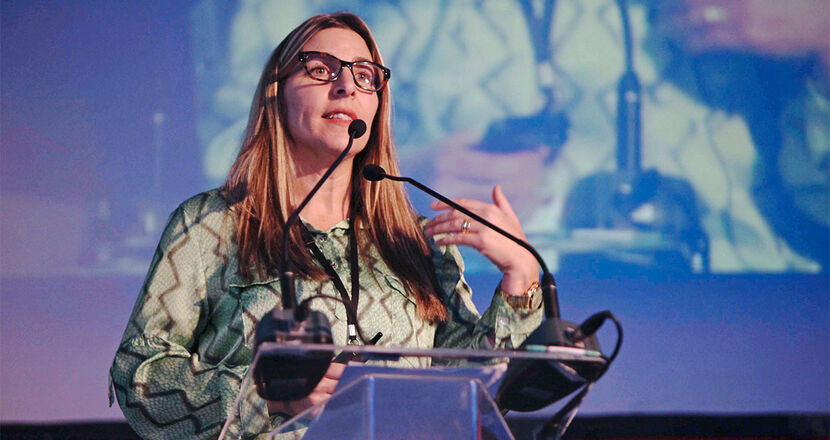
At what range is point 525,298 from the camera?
1523 millimetres

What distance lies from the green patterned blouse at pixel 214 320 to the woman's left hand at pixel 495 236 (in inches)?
2.7

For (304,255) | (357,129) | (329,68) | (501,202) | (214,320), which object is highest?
(329,68)

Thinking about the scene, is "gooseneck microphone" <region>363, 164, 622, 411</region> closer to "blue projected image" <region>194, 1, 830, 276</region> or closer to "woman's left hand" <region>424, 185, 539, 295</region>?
"woman's left hand" <region>424, 185, 539, 295</region>

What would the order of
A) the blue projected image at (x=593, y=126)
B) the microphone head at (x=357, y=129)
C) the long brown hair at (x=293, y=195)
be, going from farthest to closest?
the blue projected image at (x=593, y=126) < the long brown hair at (x=293, y=195) < the microphone head at (x=357, y=129)

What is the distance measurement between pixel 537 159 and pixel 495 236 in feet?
5.57

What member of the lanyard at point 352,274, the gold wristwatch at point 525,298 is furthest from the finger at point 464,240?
the lanyard at point 352,274

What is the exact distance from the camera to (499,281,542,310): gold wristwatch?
60.0 inches

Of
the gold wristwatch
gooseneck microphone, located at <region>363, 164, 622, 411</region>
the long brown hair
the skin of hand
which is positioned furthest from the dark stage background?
the skin of hand

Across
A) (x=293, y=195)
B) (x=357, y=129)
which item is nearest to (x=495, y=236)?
(x=357, y=129)

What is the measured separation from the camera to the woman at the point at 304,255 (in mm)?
1465

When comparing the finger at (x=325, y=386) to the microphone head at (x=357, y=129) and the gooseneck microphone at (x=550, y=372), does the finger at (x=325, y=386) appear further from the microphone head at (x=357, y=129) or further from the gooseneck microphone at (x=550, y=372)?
the microphone head at (x=357, y=129)

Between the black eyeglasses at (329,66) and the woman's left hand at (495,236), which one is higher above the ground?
the black eyeglasses at (329,66)

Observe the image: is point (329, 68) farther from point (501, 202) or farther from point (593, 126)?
point (593, 126)

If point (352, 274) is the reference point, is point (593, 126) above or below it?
above
